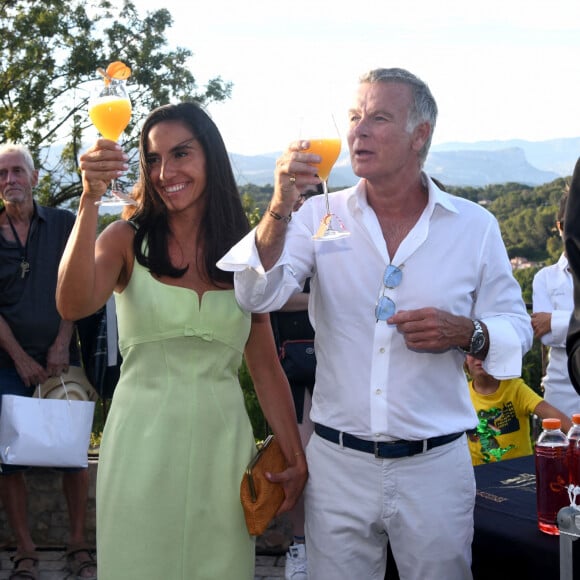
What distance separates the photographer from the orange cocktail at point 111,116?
270 cm

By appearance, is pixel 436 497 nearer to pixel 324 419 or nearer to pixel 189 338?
pixel 324 419

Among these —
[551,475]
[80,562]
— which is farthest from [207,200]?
[80,562]

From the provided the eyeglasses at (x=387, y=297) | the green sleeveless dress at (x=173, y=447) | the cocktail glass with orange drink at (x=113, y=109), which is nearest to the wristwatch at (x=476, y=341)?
the eyeglasses at (x=387, y=297)

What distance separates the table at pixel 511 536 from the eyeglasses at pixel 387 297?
69 centimetres

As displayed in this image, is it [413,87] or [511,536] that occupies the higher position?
[413,87]

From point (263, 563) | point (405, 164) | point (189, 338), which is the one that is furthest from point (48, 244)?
point (405, 164)

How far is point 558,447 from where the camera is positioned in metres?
2.41

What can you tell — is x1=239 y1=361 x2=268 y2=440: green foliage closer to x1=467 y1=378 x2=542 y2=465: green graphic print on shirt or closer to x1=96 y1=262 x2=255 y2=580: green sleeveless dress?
x1=467 y1=378 x2=542 y2=465: green graphic print on shirt

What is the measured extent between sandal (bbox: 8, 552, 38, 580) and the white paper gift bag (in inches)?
26.5

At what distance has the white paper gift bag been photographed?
4.29 meters

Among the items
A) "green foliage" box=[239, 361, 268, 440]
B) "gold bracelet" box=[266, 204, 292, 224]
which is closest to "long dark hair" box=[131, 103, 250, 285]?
"gold bracelet" box=[266, 204, 292, 224]

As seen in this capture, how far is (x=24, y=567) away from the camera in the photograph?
15.0 ft

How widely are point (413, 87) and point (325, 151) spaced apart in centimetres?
53

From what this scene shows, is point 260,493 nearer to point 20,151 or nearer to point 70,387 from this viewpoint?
point 70,387
